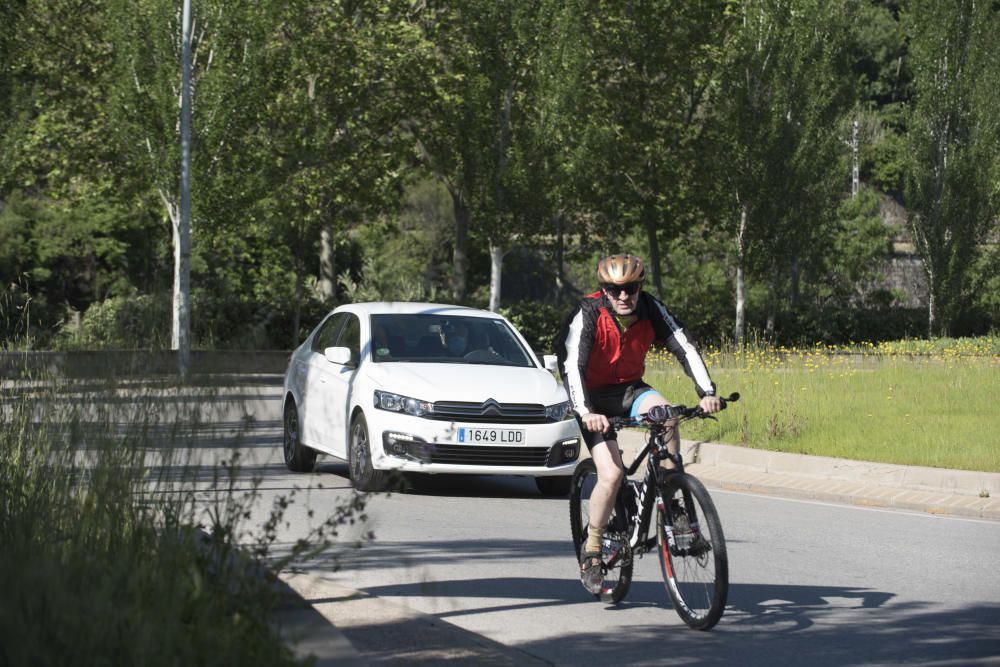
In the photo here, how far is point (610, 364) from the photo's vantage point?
7727 millimetres

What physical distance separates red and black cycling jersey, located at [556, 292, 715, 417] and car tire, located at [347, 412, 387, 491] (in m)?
4.62

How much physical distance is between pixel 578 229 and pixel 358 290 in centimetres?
863

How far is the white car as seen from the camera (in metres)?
12.0

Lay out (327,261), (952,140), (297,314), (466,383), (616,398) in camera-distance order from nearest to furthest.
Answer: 1. (616,398)
2. (466,383)
3. (297,314)
4. (952,140)
5. (327,261)

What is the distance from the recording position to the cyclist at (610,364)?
748 cm

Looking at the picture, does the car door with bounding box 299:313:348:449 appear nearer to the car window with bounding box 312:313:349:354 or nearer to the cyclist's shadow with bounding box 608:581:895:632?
the car window with bounding box 312:313:349:354

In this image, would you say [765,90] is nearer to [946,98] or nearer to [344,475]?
[946,98]

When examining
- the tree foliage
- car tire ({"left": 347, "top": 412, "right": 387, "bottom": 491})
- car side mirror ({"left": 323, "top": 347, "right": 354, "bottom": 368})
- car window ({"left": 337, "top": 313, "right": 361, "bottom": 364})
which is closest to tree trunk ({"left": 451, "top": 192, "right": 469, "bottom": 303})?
the tree foliage

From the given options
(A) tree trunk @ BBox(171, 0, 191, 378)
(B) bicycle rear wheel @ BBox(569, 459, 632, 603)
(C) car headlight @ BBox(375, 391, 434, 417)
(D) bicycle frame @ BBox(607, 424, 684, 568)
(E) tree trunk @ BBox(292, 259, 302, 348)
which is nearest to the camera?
(D) bicycle frame @ BBox(607, 424, 684, 568)

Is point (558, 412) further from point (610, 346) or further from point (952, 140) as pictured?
point (952, 140)

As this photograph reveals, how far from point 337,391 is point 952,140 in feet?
107

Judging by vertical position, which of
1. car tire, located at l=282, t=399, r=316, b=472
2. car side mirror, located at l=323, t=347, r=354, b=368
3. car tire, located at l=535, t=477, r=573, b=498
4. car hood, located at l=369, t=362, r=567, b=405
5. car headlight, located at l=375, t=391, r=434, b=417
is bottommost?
car tire, located at l=535, t=477, r=573, b=498

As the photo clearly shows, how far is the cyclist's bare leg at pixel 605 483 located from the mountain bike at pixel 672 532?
3.7 inches

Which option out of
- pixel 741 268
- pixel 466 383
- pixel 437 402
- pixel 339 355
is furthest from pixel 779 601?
pixel 741 268
